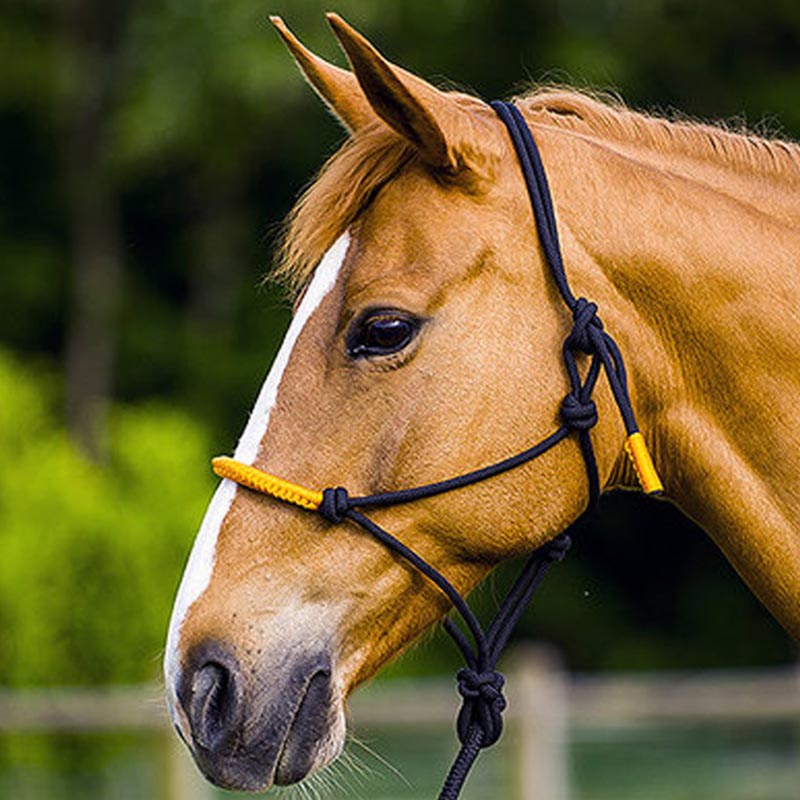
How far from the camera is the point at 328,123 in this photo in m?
17.5

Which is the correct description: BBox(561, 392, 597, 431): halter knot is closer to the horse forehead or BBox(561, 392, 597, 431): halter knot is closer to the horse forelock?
the horse forehead

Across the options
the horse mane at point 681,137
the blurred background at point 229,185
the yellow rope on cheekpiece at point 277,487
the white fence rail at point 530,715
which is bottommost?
the blurred background at point 229,185

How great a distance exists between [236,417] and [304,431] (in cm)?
1370

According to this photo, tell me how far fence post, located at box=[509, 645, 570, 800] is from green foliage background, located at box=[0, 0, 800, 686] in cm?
493

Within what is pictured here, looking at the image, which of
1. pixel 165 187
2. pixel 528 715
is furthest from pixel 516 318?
pixel 165 187

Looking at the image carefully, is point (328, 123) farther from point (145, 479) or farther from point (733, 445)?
point (733, 445)

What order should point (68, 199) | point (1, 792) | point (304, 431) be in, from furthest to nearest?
point (68, 199)
point (1, 792)
point (304, 431)

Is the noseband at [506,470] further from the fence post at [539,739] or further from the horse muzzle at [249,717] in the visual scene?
the fence post at [539,739]

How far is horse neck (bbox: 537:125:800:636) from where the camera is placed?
9.29ft

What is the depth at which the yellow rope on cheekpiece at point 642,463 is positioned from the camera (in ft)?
9.25

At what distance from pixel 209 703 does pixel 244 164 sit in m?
15.8

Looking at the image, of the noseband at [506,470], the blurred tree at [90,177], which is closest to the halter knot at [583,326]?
the noseband at [506,470]

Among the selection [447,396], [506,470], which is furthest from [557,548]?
[447,396]

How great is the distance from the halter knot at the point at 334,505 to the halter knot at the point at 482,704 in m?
0.37
